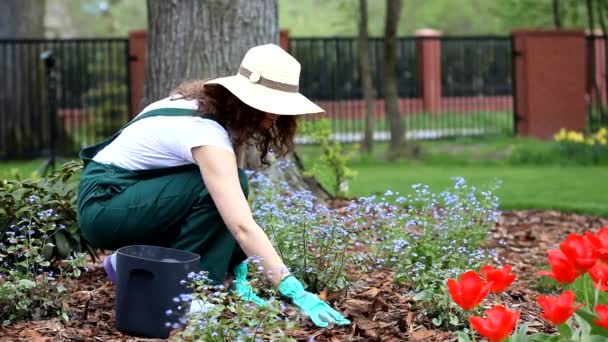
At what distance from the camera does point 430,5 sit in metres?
32.3

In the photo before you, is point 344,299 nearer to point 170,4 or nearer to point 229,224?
point 229,224

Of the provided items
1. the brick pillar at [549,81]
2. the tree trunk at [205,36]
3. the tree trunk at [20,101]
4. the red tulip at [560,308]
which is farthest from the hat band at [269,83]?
the brick pillar at [549,81]

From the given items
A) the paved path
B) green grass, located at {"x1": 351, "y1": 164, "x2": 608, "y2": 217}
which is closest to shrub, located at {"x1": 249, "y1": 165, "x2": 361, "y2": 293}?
green grass, located at {"x1": 351, "y1": 164, "x2": 608, "y2": 217}

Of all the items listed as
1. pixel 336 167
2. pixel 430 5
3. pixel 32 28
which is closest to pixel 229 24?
pixel 336 167

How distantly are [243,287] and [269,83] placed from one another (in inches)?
30.4

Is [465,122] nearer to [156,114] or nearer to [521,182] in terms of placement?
[521,182]

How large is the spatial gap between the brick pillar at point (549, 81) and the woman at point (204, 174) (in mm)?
12992

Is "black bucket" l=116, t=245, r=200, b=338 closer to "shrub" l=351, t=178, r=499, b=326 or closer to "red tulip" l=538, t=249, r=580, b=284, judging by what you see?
"shrub" l=351, t=178, r=499, b=326

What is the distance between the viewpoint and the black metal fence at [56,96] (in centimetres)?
1406

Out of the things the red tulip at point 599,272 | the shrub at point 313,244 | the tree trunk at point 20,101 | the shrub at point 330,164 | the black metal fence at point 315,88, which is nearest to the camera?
the red tulip at point 599,272

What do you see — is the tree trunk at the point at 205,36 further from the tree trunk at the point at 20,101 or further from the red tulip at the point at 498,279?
the tree trunk at the point at 20,101

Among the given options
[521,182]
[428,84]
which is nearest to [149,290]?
[521,182]

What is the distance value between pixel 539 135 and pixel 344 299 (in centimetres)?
1306

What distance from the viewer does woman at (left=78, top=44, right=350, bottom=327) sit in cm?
360
